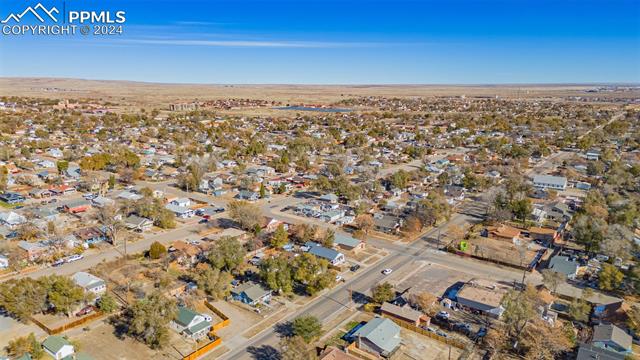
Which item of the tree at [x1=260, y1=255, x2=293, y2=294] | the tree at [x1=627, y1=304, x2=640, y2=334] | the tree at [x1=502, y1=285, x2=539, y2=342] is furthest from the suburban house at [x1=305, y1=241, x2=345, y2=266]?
the tree at [x1=627, y1=304, x2=640, y2=334]

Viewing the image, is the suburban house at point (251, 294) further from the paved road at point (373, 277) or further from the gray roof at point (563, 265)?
the gray roof at point (563, 265)

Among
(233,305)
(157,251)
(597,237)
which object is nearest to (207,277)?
(233,305)

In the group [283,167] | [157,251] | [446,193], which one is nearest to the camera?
[157,251]

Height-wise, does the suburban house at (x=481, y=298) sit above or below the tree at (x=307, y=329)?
below

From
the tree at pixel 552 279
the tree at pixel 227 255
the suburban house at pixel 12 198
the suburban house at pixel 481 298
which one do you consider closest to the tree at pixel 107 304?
the tree at pixel 227 255

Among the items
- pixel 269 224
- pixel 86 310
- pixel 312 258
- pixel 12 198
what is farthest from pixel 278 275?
pixel 12 198

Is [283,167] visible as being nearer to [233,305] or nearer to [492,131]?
[233,305]

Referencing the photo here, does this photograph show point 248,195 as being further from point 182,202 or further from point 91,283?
point 91,283
